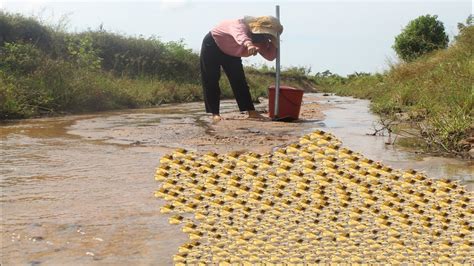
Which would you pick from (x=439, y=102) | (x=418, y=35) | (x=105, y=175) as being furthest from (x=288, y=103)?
(x=418, y=35)

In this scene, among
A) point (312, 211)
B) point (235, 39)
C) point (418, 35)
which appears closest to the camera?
point (312, 211)

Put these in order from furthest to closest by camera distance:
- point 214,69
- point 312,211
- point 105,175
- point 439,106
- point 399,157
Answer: point 214,69, point 439,106, point 399,157, point 105,175, point 312,211

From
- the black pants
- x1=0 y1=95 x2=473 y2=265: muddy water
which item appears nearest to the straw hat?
the black pants

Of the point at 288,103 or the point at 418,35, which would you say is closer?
the point at 288,103

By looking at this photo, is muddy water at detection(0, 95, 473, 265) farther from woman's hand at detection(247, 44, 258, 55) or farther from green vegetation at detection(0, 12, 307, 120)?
green vegetation at detection(0, 12, 307, 120)

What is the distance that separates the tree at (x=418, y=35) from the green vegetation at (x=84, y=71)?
4.89m

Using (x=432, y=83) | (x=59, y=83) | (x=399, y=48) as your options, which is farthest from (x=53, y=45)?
(x=399, y=48)

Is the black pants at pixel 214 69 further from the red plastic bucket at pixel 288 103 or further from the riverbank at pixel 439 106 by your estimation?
the riverbank at pixel 439 106

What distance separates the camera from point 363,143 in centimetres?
505

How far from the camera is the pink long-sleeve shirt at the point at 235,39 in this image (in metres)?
6.52

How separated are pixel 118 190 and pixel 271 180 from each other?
84 cm

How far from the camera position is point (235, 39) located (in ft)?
21.5

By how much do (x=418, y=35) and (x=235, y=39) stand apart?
14.3 meters

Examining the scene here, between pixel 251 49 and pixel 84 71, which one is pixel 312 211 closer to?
pixel 251 49
